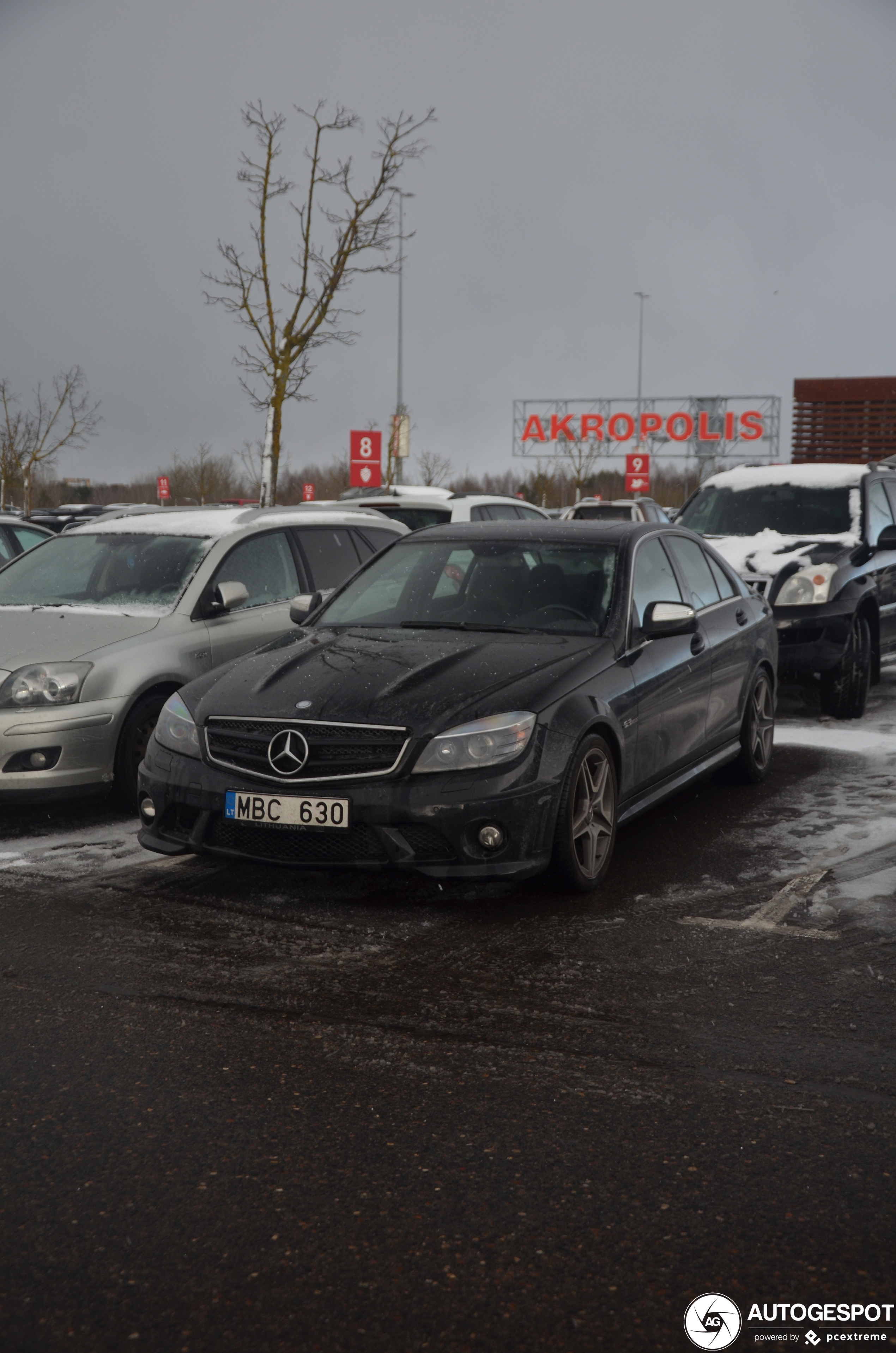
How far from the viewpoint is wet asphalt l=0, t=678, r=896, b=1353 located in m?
2.52

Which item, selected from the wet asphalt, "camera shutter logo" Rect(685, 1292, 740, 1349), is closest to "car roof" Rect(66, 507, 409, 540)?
the wet asphalt

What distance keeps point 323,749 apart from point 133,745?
6.84 ft

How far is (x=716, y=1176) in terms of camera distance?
297cm

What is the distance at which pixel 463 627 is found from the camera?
19.6 ft

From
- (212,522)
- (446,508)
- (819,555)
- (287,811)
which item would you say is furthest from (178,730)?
(446,508)

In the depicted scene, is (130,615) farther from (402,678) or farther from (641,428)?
(641,428)

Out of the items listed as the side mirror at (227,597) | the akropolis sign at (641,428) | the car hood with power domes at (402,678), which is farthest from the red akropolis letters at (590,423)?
the car hood with power domes at (402,678)

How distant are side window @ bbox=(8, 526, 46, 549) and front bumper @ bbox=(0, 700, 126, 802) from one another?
15.8 feet

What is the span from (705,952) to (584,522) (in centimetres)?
277

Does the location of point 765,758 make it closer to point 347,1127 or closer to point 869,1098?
point 869,1098

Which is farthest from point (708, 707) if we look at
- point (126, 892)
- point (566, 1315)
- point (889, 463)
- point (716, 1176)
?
point (889, 463)

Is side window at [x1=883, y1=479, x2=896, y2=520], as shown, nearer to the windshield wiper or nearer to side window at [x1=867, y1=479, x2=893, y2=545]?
side window at [x1=867, y1=479, x2=893, y2=545]

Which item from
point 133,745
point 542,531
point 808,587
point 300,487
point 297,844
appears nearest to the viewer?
point 297,844

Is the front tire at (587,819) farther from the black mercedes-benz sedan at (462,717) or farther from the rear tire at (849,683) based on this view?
the rear tire at (849,683)
